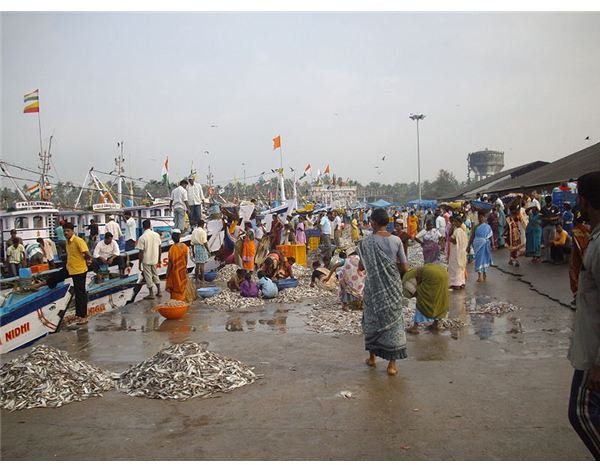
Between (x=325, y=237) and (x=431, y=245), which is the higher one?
(x=431, y=245)

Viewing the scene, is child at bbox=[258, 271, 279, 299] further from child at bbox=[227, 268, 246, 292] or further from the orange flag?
the orange flag

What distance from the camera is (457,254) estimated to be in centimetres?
1130

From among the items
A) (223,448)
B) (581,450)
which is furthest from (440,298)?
(223,448)

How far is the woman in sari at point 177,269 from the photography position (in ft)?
32.7

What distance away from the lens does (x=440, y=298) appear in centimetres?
746

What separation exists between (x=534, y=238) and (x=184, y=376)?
12.5m

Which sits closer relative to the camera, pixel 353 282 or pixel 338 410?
pixel 338 410

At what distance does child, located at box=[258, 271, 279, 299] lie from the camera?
433 inches

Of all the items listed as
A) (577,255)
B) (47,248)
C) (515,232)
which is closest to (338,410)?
(577,255)

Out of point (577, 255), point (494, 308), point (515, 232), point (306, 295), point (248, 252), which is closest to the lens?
point (577, 255)

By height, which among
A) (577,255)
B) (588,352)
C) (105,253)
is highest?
(577,255)

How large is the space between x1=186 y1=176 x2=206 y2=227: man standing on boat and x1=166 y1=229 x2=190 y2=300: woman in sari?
5.01m

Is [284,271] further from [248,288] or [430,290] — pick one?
[430,290]

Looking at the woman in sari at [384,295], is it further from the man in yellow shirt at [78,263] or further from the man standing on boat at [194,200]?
the man standing on boat at [194,200]
